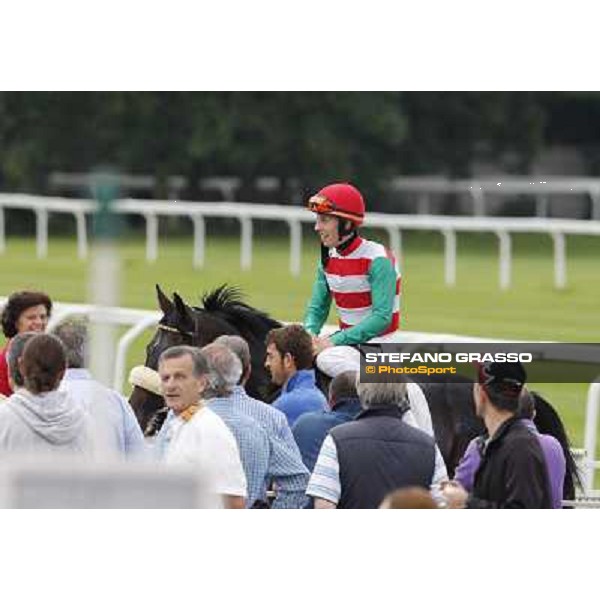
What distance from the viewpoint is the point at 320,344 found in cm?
629

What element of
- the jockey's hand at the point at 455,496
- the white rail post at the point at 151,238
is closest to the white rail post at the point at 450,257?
the white rail post at the point at 151,238

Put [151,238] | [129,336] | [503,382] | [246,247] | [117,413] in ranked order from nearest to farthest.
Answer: [503,382], [117,413], [129,336], [246,247], [151,238]

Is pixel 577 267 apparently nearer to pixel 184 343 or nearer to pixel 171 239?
pixel 171 239

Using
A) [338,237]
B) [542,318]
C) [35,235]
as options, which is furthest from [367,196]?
[338,237]

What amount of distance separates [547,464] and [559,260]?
1006 centimetres

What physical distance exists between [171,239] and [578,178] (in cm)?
374

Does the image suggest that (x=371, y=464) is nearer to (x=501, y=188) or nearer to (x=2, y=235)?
(x=501, y=188)

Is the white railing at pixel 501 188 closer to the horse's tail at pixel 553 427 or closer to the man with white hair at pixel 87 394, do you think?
the horse's tail at pixel 553 427

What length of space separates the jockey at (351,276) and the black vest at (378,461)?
116 cm

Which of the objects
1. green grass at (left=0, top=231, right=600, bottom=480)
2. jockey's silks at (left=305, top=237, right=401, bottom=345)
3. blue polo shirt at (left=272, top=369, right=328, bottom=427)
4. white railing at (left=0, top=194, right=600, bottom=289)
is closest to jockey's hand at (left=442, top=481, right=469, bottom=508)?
blue polo shirt at (left=272, top=369, right=328, bottom=427)

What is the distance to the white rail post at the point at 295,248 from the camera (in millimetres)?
16375

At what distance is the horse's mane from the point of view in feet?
22.4

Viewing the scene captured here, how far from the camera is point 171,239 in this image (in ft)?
58.4

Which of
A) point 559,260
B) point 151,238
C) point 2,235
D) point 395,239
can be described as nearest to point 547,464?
point 559,260
